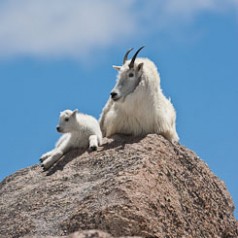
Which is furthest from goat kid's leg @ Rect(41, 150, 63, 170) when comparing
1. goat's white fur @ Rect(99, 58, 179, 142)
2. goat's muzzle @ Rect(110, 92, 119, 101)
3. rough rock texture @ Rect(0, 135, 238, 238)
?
goat's muzzle @ Rect(110, 92, 119, 101)

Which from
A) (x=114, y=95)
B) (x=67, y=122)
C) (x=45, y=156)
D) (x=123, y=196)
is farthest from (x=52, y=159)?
(x=123, y=196)

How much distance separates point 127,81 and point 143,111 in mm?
597

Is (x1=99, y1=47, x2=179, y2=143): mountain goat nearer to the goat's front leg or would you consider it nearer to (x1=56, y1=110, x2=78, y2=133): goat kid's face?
(x1=56, y1=110, x2=78, y2=133): goat kid's face

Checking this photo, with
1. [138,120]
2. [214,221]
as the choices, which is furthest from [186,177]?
[138,120]

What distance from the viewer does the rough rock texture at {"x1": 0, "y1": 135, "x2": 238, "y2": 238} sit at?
43.0 feet

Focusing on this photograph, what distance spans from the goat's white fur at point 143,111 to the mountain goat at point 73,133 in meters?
0.57

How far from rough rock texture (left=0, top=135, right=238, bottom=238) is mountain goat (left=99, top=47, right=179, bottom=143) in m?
0.46

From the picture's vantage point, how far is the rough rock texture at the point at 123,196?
13.1m

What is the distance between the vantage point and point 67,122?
16.1 meters

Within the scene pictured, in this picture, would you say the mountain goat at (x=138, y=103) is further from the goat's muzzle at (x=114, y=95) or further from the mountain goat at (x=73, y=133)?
the mountain goat at (x=73, y=133)

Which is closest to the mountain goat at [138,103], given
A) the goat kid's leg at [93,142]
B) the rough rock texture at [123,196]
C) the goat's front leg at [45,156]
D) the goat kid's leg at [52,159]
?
the rough rock texture at [123,196]

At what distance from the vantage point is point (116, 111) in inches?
664

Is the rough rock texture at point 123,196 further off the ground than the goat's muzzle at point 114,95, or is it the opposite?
the goat's muzzle at point 114,95

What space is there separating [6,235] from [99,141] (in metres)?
2.72
